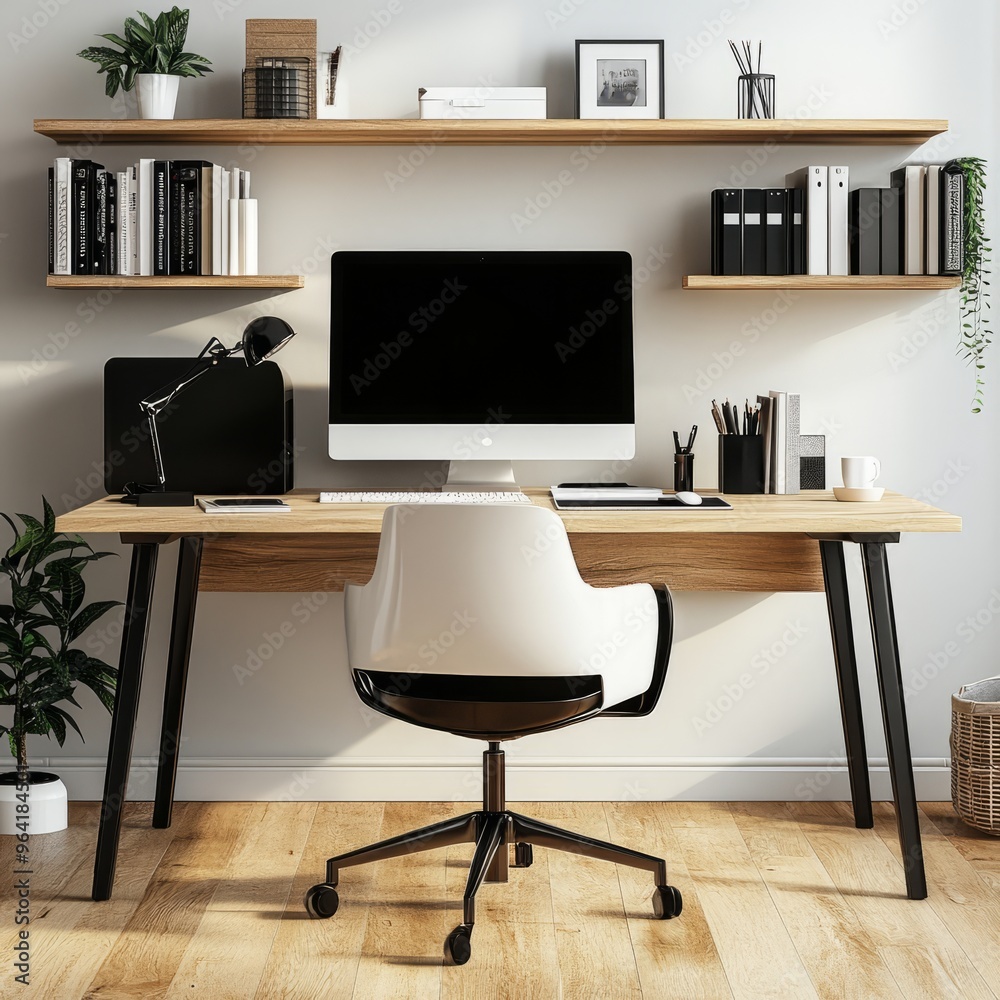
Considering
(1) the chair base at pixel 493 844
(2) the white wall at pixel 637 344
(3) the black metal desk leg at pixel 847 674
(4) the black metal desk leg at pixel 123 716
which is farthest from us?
(2) the white wall at pixel 637 344

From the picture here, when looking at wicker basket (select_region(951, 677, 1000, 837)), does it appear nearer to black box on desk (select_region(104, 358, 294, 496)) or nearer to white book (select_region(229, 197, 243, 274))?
black box on desk (select_region(104, 358, 294, 496))

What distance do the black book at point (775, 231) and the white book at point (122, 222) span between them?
5.00 feet

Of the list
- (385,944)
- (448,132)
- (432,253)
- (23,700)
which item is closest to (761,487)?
(432,253)

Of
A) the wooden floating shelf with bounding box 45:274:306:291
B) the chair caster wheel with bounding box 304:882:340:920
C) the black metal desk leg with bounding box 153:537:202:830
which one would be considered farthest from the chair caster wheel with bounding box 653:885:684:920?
the wooden floating shelf with bounding box 45:274:306:291

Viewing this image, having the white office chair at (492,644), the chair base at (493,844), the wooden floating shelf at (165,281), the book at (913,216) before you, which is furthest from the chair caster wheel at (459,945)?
the book at (913,216)

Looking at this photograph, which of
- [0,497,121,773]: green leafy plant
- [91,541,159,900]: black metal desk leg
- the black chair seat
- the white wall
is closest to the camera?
the black chair seat

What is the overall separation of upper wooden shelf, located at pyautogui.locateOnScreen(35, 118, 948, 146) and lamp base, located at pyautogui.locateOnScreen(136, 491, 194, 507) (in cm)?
89

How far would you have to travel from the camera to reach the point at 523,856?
2.52 meters

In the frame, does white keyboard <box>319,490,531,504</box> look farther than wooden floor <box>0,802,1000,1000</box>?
Yes

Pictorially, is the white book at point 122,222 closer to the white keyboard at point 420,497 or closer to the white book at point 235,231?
the white book at point 235,231

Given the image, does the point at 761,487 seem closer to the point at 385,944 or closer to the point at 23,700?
the point at 385,944

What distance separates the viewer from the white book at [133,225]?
2.66 metres

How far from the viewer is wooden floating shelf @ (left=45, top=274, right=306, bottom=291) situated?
8.74ft

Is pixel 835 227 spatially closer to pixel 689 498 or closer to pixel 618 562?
pixel 689 498
